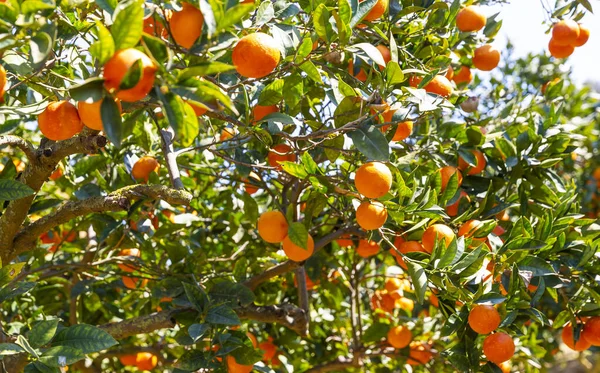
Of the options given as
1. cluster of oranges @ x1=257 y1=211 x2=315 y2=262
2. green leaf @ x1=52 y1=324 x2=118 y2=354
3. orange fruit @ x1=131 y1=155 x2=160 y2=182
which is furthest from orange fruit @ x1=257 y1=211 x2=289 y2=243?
green leaf @ x1=52 y1=324 x2=118 y2=354

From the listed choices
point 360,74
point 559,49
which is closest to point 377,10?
point 360,74

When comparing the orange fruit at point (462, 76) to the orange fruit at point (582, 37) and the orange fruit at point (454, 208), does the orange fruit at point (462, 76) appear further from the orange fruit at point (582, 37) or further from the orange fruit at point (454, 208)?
the orange fruit at point (454, 208)

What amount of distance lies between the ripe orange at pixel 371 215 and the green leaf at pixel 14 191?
85 centimetres

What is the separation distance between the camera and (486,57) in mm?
2373

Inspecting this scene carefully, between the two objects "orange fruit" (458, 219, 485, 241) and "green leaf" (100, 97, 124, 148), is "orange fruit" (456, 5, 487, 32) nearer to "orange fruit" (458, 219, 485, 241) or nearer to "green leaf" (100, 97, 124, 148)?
"orange fruit" (458, 219, 485, 241)

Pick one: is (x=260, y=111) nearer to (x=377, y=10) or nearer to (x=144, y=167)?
(x=377, y=10)

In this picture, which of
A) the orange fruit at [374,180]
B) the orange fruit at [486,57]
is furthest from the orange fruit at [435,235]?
the orange fruit at [486,57]

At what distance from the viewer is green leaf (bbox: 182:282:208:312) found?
1874 millimetres

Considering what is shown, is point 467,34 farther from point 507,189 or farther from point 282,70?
point 282,70

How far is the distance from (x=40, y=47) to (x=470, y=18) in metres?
1.55

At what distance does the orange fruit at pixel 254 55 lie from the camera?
1.26 metres

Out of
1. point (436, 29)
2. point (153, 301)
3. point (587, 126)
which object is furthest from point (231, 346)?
point (587, 126)

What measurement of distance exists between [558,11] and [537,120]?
17.1 inches

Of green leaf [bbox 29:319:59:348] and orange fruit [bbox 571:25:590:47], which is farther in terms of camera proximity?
orange fruit [bbox 571:25:590:47]
